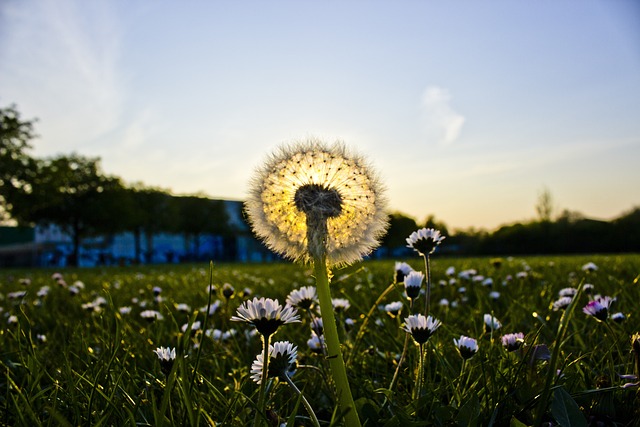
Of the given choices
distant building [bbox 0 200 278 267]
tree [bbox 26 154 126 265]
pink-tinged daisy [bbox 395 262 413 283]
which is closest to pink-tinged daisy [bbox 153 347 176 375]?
pink-tinged daisy [bbox 395 262 413 283]

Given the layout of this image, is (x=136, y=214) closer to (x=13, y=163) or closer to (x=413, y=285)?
(x=13, y=163)

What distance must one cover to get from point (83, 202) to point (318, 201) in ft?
150

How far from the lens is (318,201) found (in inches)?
50.1

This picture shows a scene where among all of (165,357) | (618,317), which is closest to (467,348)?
(165,357)

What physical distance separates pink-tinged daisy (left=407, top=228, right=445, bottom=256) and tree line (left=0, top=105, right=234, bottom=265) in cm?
3559

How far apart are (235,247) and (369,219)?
7471 cm

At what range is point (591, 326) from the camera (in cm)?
269

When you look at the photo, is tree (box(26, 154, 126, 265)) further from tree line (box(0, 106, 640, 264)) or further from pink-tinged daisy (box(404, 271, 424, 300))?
pink-tinged daisy (box(404, 271, 424, 300))

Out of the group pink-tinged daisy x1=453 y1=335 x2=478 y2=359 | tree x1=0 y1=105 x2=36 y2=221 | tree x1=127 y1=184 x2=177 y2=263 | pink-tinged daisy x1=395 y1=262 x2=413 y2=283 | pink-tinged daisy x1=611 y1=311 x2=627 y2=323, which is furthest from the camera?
tree x1=127 y1=184 x2=177 y2=263

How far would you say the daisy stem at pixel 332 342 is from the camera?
3.54 feet

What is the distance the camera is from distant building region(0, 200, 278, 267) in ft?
205

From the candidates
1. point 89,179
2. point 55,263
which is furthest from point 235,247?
point 89,179

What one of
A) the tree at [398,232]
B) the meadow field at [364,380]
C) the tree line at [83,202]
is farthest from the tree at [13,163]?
the tree at [398,232]

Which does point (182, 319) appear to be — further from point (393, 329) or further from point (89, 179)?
point (89, 179)
